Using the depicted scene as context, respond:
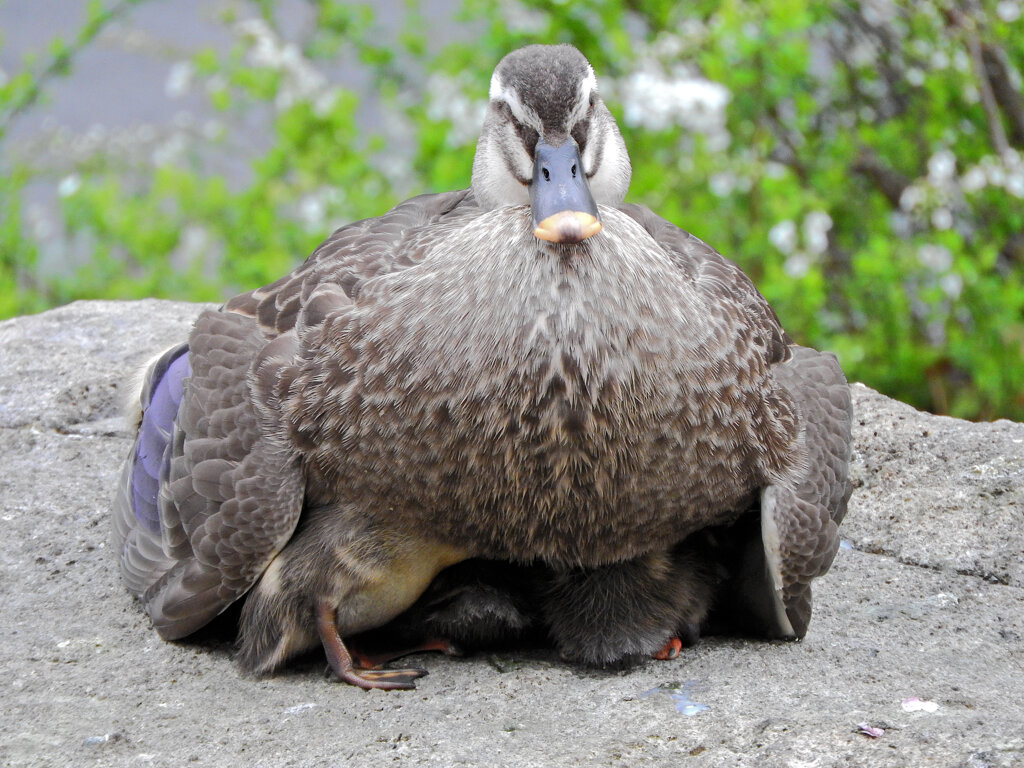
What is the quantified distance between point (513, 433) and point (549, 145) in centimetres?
66

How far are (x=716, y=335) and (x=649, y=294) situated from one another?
7.7 inches

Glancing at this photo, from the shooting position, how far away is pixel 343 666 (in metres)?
3.04

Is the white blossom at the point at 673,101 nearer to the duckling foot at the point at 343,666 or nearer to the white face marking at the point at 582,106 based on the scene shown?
the white face marking at the point at 582,106

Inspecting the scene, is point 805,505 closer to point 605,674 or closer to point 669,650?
point 669,650

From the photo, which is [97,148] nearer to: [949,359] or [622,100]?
[622,100]

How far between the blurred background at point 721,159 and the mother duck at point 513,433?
2.78 meters

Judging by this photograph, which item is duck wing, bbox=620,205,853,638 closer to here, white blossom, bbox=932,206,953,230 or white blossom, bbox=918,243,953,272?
white blossom, bbox=918,243,953,272

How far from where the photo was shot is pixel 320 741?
268 centimetres

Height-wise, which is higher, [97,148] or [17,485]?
[17,485]

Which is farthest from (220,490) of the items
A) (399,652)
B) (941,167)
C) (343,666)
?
(941,167)

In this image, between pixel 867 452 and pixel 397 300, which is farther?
pixel 867 452

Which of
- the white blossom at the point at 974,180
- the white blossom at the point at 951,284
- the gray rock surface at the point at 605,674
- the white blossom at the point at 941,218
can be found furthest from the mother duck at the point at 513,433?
the white blossom at the point at 974,180

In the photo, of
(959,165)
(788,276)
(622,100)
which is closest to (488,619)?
(788,276)

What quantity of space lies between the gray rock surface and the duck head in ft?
3.42
